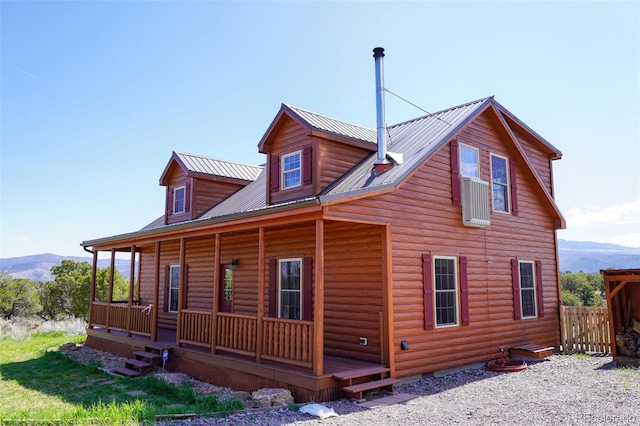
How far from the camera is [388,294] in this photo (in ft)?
30.1

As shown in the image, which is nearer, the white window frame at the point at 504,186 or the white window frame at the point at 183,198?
the white window frame at the point at 504,186

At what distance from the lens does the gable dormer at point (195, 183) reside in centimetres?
1577

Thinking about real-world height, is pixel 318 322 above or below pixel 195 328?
above

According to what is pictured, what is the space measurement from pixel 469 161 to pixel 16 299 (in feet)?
96.7

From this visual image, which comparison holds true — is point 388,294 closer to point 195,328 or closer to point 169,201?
point 195,328

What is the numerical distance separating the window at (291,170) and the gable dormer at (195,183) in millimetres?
4894

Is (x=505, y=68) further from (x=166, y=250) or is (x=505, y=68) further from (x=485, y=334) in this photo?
(x=166, y=250)

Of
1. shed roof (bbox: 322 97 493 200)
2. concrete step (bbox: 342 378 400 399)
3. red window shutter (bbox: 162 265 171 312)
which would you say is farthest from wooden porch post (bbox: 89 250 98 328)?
concrete step (bbox: 342 378 400 399)

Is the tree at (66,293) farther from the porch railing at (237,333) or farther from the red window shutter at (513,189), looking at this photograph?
the red window shutter at (513,189)

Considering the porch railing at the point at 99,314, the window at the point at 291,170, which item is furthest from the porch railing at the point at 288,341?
the porch railing at the point at 99,314

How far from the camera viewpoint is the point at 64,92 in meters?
15.3

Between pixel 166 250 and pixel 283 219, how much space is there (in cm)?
999

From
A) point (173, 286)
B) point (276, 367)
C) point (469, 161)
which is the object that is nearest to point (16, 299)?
point (173, 286)

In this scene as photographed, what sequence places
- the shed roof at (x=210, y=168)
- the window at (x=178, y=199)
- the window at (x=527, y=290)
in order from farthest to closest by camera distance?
the window at (x=178, y=199) < the shed roof at (x=210, y=168) < the window at (x=527, y=290)
